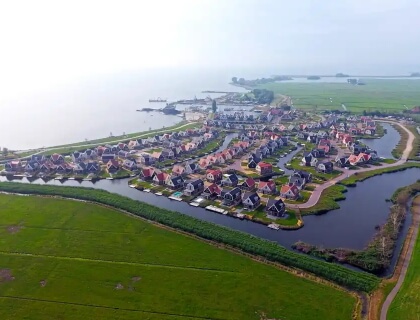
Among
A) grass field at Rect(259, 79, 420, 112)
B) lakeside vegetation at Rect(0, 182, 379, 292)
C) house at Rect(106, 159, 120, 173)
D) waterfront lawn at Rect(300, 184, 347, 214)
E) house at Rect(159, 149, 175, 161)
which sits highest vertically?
grass field at Rect(259, 79, 420, 112)

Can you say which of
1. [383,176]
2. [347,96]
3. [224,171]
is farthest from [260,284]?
[347,96]

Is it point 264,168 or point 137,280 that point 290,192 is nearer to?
point 264,168

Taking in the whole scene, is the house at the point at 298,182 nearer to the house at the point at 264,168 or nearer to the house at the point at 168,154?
the house at the point at 264,168

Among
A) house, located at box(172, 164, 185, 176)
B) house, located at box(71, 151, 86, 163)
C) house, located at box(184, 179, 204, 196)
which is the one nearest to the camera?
house, located at box(184, 179, 204, 196)

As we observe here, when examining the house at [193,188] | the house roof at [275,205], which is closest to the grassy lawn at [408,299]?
the house roof at [275,205]

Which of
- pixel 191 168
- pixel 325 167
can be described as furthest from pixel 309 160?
pixel 191 168

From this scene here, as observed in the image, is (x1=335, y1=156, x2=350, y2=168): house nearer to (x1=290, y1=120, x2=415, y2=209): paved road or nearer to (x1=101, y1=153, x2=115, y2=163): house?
(x1=290, y1=120, x2=415, y2=209): paved road

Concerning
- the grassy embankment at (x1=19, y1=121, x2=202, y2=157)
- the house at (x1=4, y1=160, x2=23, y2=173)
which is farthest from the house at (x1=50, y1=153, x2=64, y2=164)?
the grassy embankment at (x1=19, y1=121, x2=202, y2=157)
